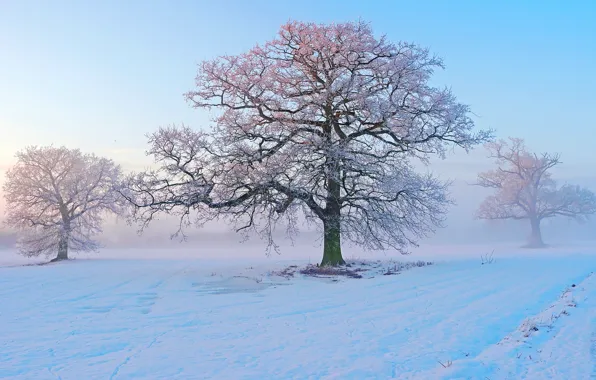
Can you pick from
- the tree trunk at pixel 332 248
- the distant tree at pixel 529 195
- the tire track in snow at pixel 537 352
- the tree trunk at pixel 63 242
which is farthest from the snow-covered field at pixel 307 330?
the distant tree at pixel 529 195

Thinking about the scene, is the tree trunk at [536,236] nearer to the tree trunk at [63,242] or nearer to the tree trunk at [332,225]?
the tree trunk at [332,225]

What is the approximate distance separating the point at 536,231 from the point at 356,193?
3570 centimetres

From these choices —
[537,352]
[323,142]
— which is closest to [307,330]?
[537,352]

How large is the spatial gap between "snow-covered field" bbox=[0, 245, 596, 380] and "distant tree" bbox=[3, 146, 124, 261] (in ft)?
61.7

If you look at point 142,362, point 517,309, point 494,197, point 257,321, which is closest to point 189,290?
point 257,321

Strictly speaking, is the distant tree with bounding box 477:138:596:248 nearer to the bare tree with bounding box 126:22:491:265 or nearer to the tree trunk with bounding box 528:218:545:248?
the tree trunk with bounding box 528:218:545:248

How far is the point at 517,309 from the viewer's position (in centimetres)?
911

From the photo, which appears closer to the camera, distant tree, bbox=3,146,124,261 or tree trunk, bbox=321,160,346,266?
tree trunk, bbox=321,160,346,266

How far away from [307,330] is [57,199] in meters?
29.4

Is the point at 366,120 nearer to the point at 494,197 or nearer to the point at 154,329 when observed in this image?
the point at 154,329

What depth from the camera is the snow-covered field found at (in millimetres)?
5566

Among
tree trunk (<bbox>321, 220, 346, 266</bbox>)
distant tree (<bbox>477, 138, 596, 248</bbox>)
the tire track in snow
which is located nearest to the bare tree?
tree trunk (<bbox>321, 220, 346, 266</bbox>)

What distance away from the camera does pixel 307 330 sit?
25.6ft

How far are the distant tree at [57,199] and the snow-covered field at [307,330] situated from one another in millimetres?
18815
